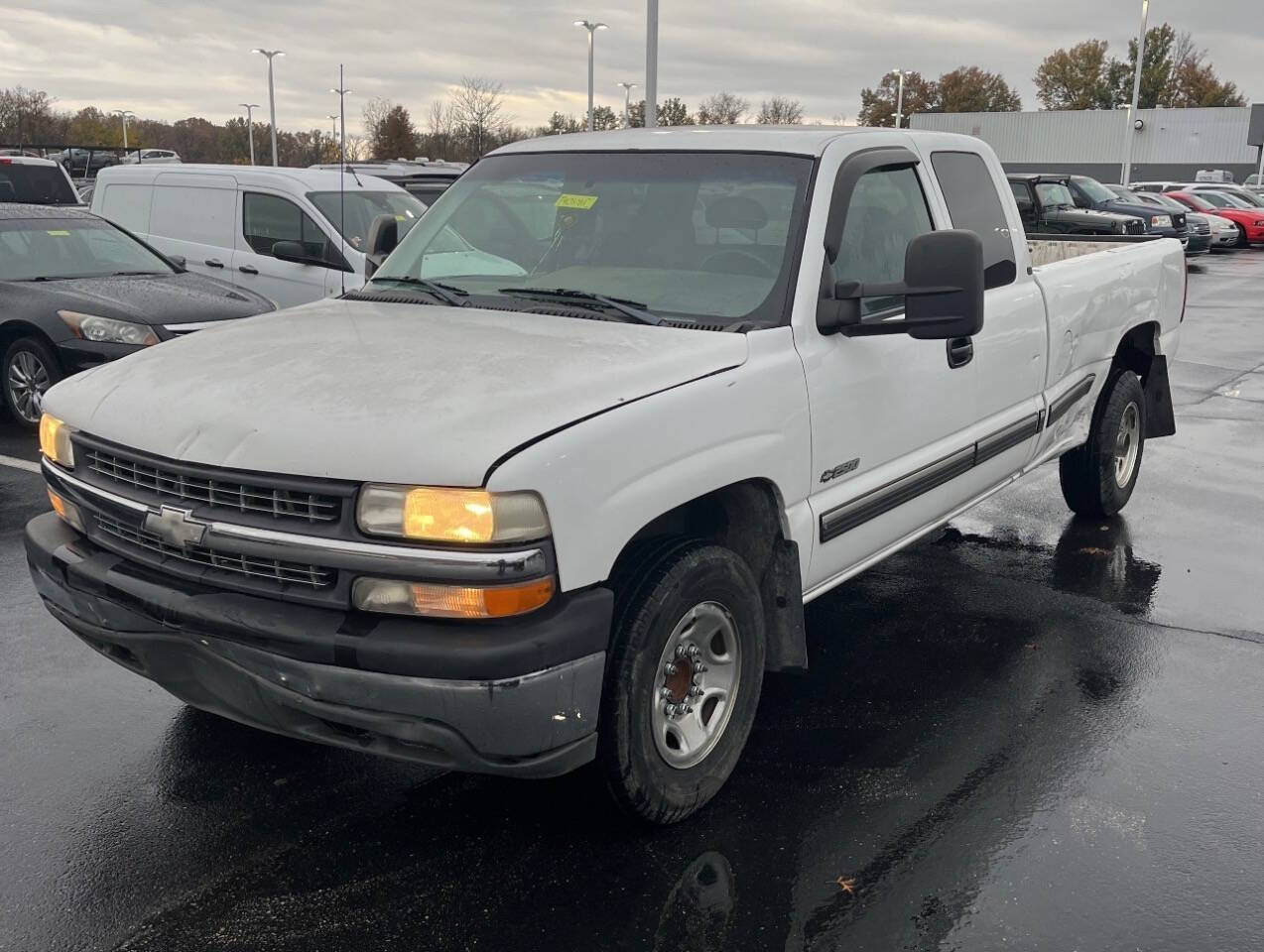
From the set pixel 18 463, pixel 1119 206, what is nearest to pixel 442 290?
pixel 18 463

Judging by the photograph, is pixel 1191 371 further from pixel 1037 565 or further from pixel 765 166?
pixel 765 166

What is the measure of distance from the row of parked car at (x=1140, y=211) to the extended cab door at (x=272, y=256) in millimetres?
10279

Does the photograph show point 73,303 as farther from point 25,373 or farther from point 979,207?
point 979,207

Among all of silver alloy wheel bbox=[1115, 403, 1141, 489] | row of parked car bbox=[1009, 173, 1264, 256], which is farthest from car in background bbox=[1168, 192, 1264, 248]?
silver alloy wheel bbox=[1115, 403, 1141, 489]

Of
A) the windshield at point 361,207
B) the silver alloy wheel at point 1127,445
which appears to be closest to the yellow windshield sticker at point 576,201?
the silver alloy wheel at point 1127,445

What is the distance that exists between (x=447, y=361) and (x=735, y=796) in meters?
1.55

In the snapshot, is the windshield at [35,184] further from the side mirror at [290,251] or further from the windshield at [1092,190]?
the windshield at [1092,190]

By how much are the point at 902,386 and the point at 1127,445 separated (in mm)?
3143

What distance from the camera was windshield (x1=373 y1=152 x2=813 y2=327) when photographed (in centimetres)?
396

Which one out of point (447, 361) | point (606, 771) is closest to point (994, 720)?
point (606, 771)

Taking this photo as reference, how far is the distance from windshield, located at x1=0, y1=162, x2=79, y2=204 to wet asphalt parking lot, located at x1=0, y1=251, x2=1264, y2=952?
13021 mm

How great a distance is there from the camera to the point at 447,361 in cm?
338

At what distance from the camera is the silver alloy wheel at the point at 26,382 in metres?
8.76

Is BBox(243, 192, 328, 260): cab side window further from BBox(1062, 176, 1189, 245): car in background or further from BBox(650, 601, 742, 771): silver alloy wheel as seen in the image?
BBox(1062, 176, 1189, 245): car in background
